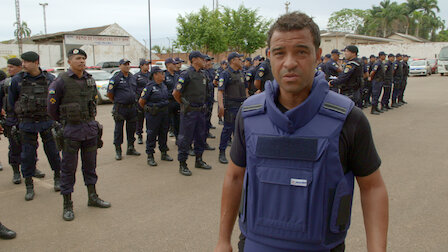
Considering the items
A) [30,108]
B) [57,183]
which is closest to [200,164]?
[57,183]

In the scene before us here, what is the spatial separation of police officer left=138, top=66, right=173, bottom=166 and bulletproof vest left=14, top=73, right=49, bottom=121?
2087 mm

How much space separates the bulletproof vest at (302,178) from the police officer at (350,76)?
24.5 feet

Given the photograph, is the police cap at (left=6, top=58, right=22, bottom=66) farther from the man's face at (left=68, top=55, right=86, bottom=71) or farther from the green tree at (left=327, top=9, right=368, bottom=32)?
the green tree at (left=327, top=9, right=368, bottom=32)

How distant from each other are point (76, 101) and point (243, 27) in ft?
108

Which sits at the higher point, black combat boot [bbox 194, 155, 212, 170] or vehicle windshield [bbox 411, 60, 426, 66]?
vehicle windshield [bbox 411, 60, 426, 66]

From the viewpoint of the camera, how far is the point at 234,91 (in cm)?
706

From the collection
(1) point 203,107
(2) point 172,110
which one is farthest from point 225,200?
(2) point 172,110

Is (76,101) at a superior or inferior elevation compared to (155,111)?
superior

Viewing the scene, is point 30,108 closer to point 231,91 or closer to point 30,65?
point 30,65

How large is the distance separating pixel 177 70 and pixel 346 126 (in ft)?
25.0

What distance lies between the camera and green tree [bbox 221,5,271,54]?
35.6m

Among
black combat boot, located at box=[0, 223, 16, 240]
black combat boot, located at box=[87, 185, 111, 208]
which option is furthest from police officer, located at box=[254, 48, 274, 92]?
black combat boot, located at box=[0, 223, 16, 240]

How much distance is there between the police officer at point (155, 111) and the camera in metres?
6.77

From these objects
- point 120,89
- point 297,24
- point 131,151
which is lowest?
point 131,151
